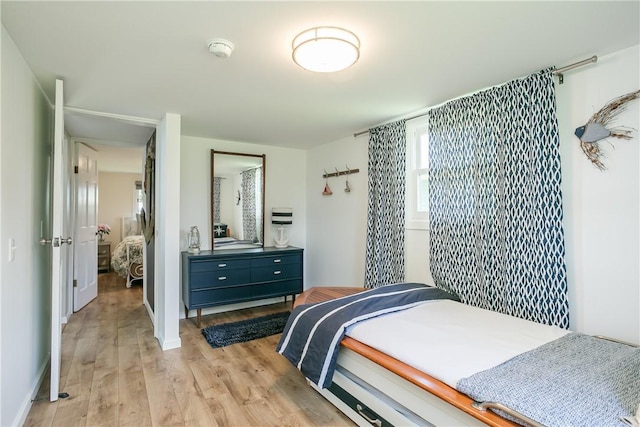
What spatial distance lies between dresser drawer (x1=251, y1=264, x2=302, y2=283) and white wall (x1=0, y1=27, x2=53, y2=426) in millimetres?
1941

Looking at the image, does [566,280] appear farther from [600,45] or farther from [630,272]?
[600,45]

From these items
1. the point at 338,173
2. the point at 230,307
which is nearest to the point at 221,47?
the point at 338,173

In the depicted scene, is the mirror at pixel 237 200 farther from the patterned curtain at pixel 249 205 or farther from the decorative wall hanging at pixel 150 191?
the decorative wall hanging at pixel 150 191

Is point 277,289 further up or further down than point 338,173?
further down

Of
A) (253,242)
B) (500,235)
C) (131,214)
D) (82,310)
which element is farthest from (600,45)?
(131,214)

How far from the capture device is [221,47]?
5.77 feet

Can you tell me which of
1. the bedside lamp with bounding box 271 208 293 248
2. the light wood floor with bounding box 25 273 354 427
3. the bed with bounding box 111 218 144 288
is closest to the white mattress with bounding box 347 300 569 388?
the light wood floor with bounding box 25 273 354 427

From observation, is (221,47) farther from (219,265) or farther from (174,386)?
(219,265)

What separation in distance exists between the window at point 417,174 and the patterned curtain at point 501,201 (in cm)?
30

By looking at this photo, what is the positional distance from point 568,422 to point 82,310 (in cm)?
493

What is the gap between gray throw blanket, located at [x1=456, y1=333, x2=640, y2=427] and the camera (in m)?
1.20

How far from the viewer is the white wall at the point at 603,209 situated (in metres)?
1.84

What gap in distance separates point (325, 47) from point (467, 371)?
166 cm

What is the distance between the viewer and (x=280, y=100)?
2666 mm
